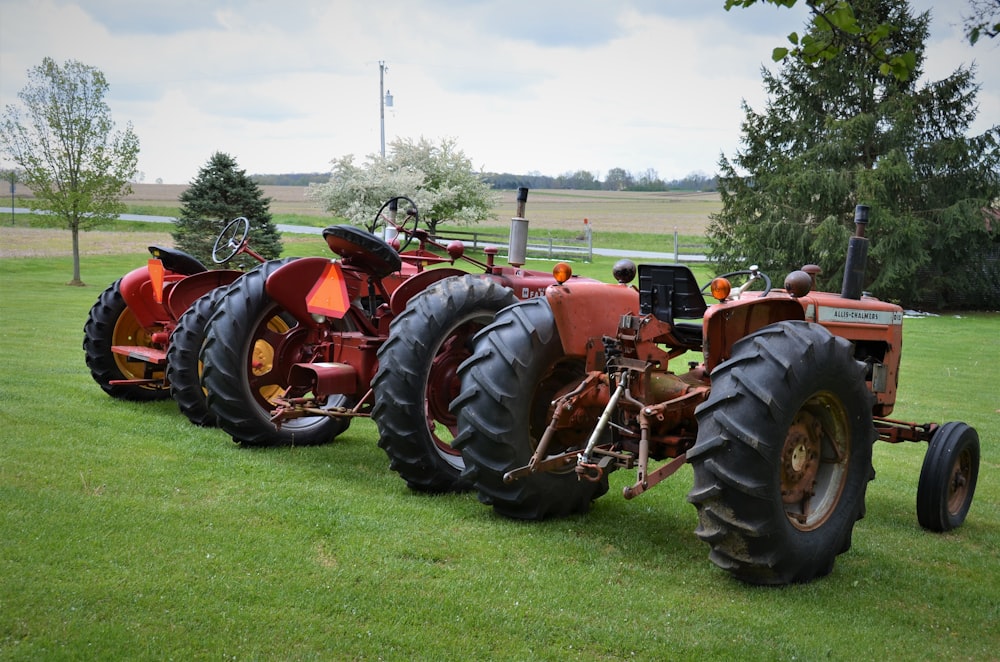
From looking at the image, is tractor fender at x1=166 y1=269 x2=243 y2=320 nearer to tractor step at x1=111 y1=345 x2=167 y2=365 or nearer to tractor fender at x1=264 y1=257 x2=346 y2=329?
tractor step at x1=111 y1=345 x2=167 y2=365

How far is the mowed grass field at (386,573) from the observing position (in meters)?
3.64

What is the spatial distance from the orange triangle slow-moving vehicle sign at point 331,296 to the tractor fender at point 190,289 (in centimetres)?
208

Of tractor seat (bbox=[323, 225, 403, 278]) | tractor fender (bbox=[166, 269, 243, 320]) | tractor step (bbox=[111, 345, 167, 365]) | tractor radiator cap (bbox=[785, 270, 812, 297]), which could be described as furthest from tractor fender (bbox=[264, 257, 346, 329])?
tractor radiator cap (bbox=[785, 270, 812, 297])

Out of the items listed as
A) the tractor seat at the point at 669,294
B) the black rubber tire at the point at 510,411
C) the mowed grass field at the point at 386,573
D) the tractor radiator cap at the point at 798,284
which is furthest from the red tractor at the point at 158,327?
the tractor radiator cap at the point at 798,284

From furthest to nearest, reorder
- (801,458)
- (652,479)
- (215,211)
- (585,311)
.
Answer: (215,211), (585,311), (801,458), (652,479)

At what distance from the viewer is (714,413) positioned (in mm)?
4238

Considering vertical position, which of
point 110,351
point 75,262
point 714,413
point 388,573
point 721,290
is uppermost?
point 721,290

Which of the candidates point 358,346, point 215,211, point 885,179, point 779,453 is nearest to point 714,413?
point 779,453

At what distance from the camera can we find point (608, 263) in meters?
32.5

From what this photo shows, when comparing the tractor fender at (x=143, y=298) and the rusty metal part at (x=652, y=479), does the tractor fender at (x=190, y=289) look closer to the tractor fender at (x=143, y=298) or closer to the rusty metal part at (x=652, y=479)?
the tractor fender at (x=143, y=298)

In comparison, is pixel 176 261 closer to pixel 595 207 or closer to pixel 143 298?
pixel 143 298

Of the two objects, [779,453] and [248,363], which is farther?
[248,363]

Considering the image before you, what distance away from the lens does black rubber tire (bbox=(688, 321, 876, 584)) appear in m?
4.18

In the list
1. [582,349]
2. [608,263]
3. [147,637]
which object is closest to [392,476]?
[582,349]
